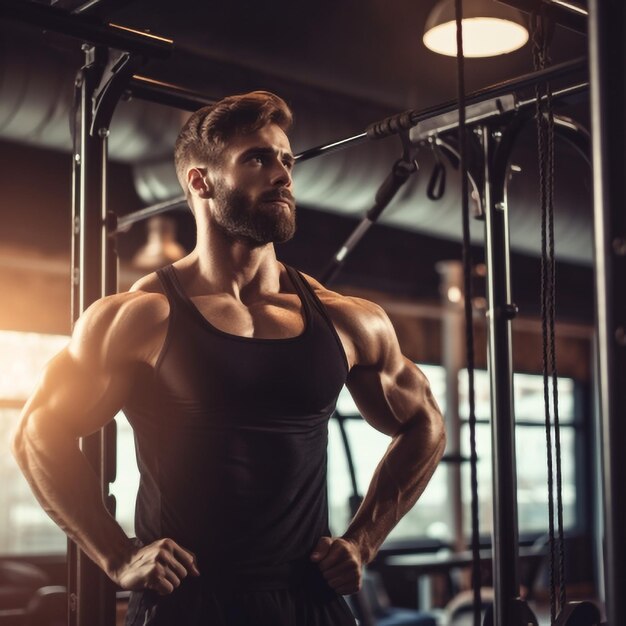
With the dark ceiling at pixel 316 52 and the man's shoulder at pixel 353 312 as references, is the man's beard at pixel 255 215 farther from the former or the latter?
the dark ceiling at pixel 316 52

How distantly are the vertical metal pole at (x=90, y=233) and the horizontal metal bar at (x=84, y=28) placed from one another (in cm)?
15

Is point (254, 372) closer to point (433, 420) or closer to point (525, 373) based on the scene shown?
point (433, 420)

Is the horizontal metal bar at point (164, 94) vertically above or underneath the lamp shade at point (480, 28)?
underneath

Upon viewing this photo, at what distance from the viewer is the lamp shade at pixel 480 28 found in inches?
121

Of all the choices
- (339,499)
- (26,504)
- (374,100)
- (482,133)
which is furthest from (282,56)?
(339,499)

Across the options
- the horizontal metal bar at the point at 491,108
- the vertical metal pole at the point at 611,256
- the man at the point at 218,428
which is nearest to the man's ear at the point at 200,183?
the man at the point at 218,428

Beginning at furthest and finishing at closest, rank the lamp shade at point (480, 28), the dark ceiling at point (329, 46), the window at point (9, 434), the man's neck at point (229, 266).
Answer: the window at point (9, 434) < the dark ceiling at point (329, 46) < the lamp shade at point (480, 28) < the man's neck at point (229, 266)

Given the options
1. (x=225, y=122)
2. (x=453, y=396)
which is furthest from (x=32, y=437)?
(x=453, y=396)

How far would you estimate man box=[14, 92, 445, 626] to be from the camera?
66.9 inches

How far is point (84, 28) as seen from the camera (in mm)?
1928

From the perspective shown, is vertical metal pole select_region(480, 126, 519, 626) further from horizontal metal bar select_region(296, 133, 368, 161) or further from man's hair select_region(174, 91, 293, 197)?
man's hair select_region(174, 91, 293, 197)

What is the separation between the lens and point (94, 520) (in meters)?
1.71

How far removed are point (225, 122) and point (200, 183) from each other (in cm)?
13

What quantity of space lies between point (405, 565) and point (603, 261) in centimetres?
523
